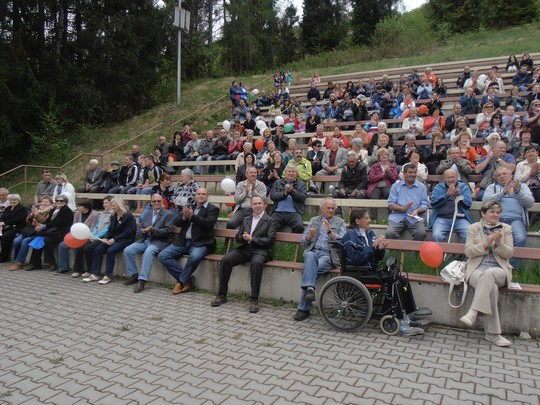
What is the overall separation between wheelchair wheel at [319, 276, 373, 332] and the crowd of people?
0.28m

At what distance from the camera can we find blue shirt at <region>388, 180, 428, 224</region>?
6.43 meters

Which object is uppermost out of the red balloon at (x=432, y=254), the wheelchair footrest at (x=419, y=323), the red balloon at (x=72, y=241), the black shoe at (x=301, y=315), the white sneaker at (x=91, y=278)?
the red balloon at (x=432, y=254)

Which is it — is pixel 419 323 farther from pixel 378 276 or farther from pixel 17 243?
pixel 17 243

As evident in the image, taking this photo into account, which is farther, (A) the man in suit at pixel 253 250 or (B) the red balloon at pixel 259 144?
(B) the red balloon at pixel 259 144

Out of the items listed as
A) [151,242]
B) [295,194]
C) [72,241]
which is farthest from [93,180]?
[295,194]

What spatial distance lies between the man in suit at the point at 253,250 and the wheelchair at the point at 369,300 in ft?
3.96

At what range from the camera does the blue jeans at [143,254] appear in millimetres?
6945

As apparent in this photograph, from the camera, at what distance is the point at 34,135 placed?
53.4 feet

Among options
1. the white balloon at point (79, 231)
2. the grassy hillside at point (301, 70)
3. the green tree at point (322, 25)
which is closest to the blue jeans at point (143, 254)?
the white balloon at point (79, 231)

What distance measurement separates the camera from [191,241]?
6.88 m

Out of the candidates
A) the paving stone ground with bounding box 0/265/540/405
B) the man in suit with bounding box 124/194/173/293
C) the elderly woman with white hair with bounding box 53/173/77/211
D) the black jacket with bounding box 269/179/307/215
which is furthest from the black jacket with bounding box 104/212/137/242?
the elderly woman with white hair with bounding box 53/173/77/211

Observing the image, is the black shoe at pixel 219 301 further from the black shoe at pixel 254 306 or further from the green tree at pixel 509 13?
the green tree at pixel 509 13

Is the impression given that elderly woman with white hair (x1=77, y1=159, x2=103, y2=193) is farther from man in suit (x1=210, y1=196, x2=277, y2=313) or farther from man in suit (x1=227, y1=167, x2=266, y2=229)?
man in suit (x1=210, y1=196, x2=277, y2=313)

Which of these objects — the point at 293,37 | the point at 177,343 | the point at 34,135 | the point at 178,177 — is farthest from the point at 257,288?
the point at 293,37
